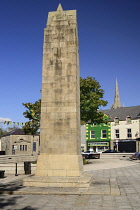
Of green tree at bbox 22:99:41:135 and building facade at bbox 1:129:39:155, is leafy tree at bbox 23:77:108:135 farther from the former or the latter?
building facade at bbox 1:129:39:155

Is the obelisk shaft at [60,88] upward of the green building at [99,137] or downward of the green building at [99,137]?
upward

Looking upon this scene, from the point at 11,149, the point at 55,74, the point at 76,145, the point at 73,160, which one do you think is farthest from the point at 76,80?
the point at 11,149

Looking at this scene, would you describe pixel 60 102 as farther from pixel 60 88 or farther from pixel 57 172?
pixel 57 172

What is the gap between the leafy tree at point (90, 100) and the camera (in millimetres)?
29969

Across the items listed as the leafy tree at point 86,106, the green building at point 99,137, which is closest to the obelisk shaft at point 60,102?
the leafy tree at point 86,106

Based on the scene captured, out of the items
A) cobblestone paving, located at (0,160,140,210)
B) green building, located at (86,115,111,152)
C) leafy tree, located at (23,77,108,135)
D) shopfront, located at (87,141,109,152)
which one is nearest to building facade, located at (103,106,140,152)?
green building, located at (86,115,111,152)

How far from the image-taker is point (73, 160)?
1186 cm

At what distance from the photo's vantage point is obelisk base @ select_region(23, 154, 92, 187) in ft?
36.4

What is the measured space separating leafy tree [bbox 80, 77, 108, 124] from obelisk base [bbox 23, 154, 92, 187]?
59.3ft

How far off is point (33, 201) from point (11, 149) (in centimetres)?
4235

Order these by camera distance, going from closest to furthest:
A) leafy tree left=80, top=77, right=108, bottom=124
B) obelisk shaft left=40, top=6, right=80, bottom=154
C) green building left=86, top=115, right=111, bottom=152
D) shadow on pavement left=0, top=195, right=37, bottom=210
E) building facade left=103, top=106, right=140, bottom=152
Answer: shadow on pavement left=0, top=195, right=37, bottom=210, obelisk shaft left=40, top=6, right=80, bottom=154, leafy tree left=80, top=77, right=108, bottom=124, building facade left=103, top=106, right=140, bottom=152, green building left=86, top=115, right=111, bottom=152

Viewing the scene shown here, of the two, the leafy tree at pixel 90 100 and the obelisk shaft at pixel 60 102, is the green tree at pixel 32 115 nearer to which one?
the leafy tree at pixel 90 100

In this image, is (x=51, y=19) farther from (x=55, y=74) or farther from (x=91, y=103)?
(x=91, y=103)

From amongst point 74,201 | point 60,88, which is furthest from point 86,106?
point 74,201
